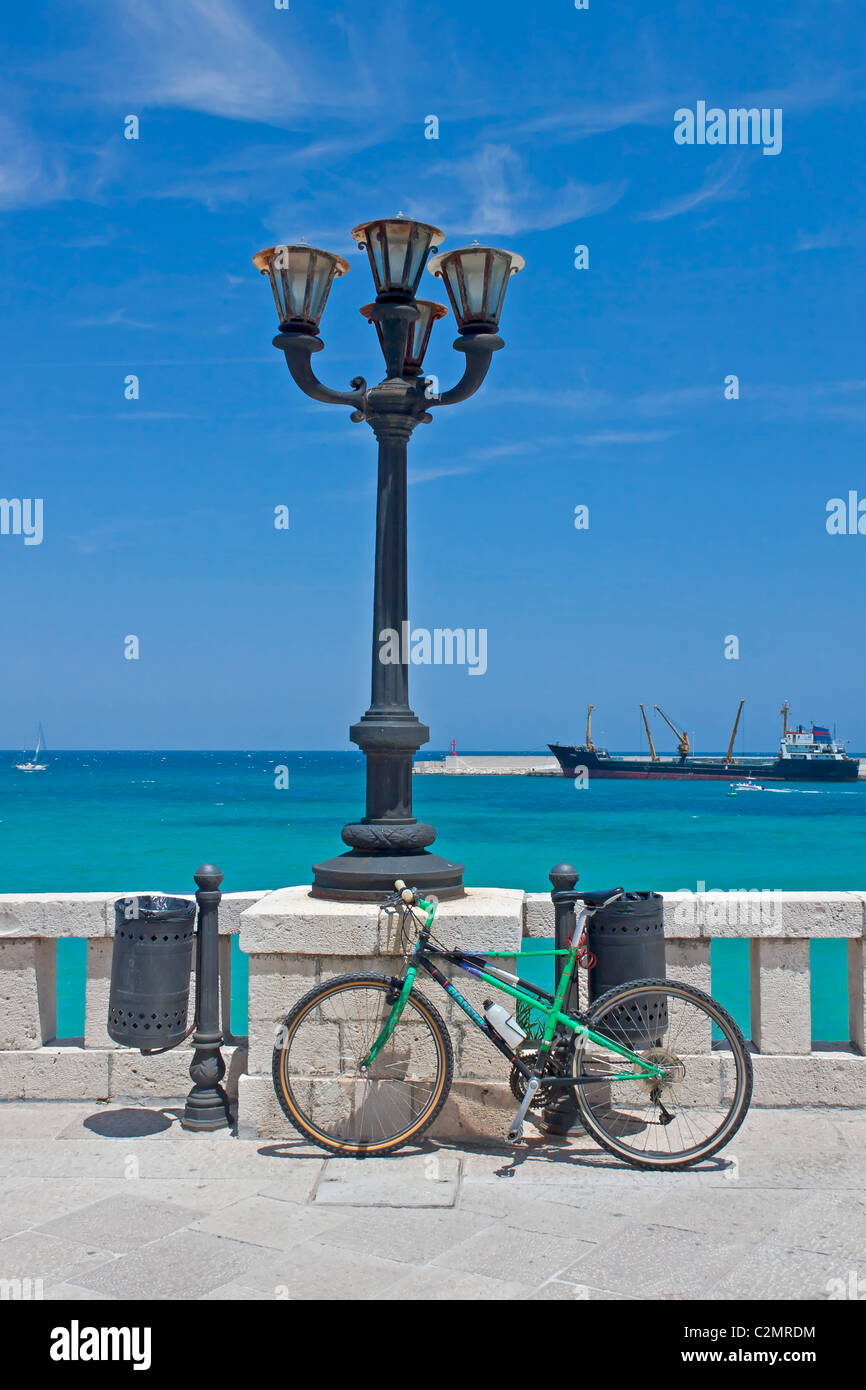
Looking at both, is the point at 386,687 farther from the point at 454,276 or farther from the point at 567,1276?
the point at 567,1276

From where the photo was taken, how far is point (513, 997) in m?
5.01

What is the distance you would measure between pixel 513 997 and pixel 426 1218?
1.21 metres

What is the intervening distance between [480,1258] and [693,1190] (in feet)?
3.65

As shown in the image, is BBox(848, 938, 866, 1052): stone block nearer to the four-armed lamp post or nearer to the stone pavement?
the stone pavement

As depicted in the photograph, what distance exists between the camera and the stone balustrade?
507 centimetres

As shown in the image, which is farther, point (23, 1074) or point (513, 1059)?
point (23, 1074)

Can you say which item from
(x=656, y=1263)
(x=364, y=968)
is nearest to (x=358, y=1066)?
(x=364, y=968)

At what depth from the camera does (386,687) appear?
5625 millimetres

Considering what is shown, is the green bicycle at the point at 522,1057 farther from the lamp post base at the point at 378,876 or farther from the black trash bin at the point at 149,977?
the black trash bin at the point at 149,977

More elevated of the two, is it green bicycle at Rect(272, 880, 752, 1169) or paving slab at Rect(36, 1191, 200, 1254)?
green bicycle at Rect(272, 880, 752, 1169)

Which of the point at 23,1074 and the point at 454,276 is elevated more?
the point at 454,276

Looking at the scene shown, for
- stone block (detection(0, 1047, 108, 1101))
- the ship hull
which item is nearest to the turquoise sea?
the ship hull

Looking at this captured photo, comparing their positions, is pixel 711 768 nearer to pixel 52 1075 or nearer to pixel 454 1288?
pixel 52 1075
